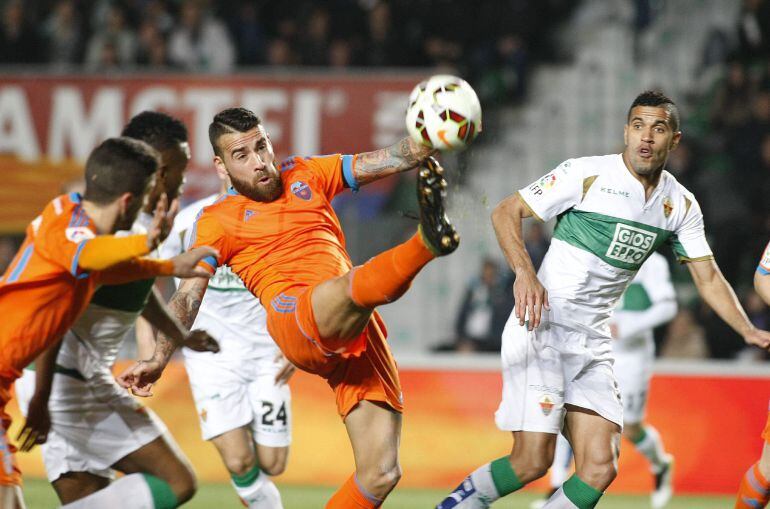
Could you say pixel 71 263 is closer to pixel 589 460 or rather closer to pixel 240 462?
pixel 240 462

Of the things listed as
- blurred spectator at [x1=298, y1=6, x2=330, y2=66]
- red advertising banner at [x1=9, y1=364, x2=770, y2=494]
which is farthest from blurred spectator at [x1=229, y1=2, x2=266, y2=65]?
red advertising banner at [x1=9, y1=364, x2=770, y2=494]

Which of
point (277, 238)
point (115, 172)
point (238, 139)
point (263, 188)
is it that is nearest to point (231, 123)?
point (238, 139)

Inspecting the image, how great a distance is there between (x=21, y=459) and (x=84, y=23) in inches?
225

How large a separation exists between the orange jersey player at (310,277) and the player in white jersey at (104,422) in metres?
0.16

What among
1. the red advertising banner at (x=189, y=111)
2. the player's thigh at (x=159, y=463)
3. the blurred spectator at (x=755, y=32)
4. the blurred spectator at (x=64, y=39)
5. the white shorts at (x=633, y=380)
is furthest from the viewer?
the blurred spectator at (x=64, y=39)

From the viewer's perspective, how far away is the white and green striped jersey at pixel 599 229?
556cm

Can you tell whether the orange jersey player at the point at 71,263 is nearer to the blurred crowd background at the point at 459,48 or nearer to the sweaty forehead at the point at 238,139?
the sweaty forehead at the point at 238,139

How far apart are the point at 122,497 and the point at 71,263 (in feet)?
3.66

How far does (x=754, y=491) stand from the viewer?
5879 millimetres

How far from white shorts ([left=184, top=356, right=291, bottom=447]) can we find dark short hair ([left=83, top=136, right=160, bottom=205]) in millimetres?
2257

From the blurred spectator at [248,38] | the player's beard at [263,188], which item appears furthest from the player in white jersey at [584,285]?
the blurred spectator at [248,38]

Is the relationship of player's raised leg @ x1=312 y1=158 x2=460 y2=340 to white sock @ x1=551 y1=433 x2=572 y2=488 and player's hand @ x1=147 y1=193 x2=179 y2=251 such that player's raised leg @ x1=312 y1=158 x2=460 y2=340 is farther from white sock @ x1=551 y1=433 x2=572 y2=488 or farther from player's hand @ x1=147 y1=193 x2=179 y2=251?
white sock @ x1=551 y1=433 x2=572 y2=488

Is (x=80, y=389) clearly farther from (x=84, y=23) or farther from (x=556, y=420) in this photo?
(x=84, y=23)

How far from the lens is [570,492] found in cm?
534
